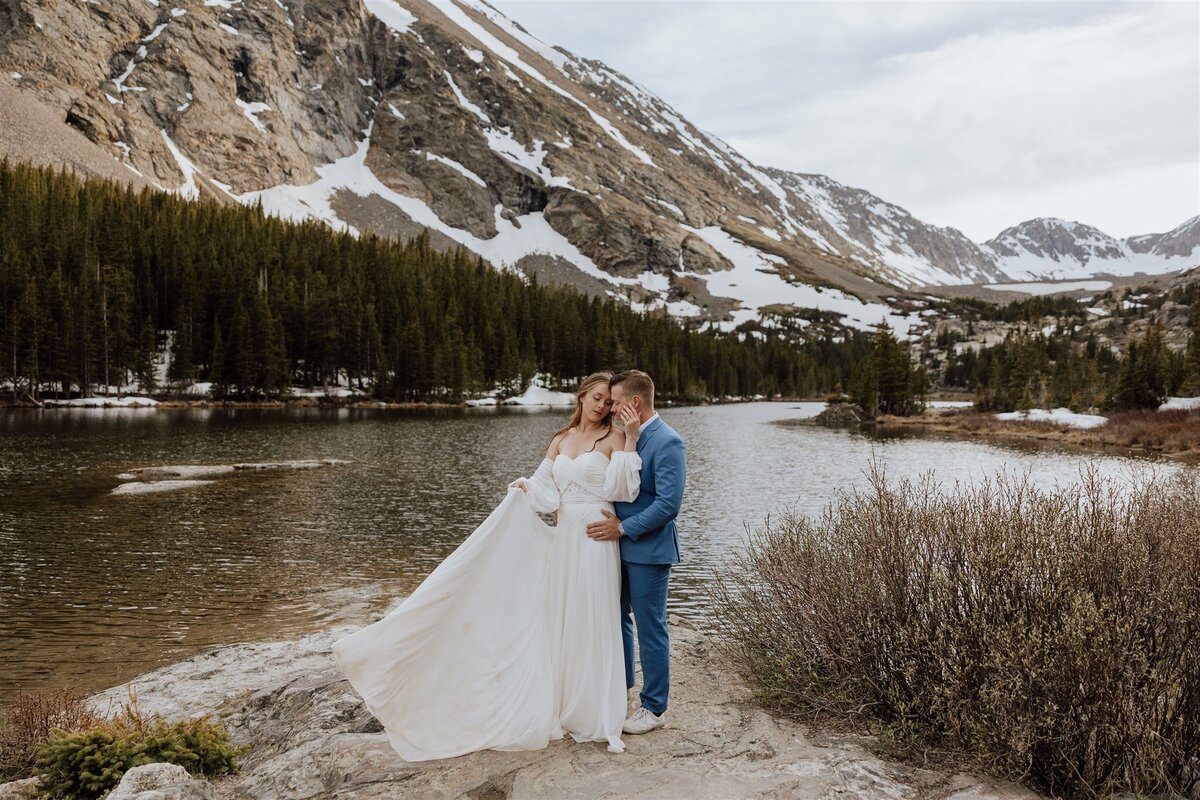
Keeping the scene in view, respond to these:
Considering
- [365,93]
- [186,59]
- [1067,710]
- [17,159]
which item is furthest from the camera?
[365,93]

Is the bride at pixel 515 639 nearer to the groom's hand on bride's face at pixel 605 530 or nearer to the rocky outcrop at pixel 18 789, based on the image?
the groom's hand on bride's face at pixel 605 530

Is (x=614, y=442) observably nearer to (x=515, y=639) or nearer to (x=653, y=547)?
(x=653, y=547)

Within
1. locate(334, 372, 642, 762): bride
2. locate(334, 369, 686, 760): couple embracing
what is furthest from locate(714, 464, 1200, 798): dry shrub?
locate(334, 372, 642, 762): bride

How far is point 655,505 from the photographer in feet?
17.5

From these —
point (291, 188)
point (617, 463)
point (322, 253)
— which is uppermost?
point (291, 188)

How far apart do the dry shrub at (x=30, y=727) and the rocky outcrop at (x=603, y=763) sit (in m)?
1.23

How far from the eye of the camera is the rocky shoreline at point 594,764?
14.9 feet

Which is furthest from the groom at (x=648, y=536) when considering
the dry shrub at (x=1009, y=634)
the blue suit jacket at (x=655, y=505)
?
the dry shrub at (x=1009, y=634)

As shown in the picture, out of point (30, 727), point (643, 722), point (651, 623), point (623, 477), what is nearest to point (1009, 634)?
point (651, 623)

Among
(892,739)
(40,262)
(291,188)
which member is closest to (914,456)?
(892,739)

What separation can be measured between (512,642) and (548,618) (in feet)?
1.05

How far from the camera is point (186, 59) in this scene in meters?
145

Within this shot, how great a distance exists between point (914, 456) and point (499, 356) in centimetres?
6612

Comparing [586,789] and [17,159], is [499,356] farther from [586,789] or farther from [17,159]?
[586,789]
